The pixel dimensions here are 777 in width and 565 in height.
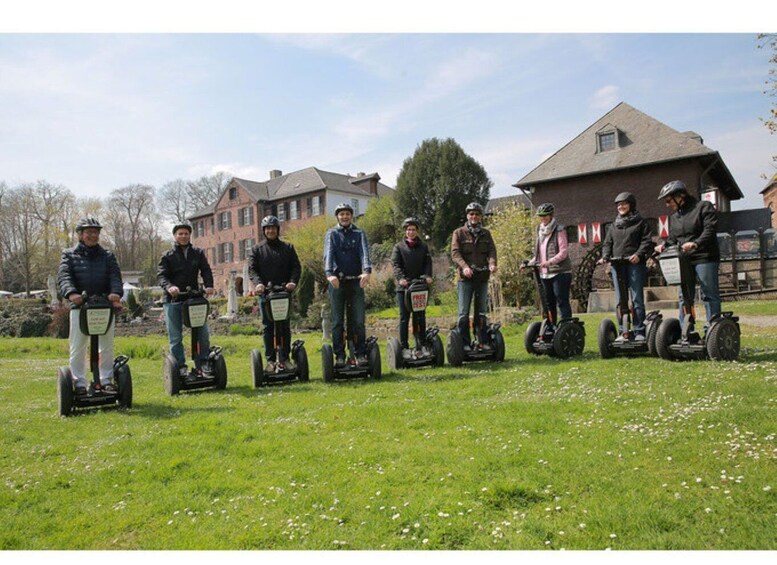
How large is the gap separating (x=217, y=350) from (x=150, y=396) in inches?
40.0

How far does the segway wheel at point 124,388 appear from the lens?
6.60 m

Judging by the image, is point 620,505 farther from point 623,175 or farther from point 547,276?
point 623,175

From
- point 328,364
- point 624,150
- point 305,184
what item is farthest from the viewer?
point 305,184

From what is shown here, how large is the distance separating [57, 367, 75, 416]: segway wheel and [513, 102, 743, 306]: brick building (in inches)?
860

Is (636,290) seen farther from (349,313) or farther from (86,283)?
(86,283)

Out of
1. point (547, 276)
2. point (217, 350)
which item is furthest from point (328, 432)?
point (547, 276)

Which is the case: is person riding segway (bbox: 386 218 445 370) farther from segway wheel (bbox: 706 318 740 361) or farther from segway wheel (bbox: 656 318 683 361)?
segway wheel (bbox: 706 318 740 361)

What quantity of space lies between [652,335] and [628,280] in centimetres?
77

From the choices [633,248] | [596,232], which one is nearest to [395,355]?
[633,248]

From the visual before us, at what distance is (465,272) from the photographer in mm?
7934

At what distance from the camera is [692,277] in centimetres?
694

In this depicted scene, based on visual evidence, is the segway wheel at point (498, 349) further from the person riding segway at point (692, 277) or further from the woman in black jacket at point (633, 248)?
the person riding segway at point (692, 277)

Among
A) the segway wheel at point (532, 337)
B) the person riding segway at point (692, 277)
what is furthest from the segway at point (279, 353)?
the person riding segway at point (692, 277)

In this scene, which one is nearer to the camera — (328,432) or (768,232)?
(328,432)
